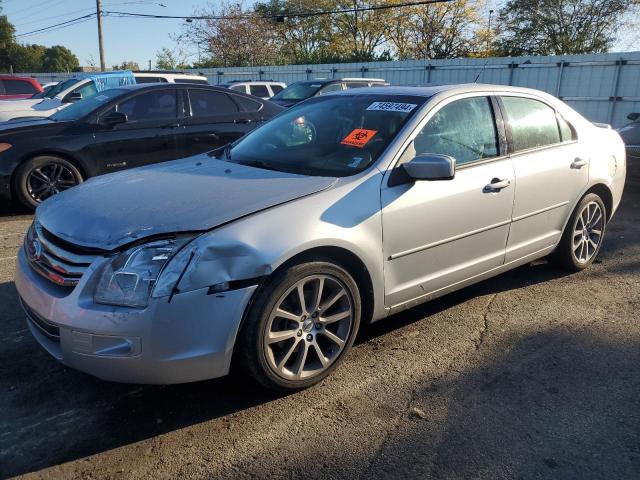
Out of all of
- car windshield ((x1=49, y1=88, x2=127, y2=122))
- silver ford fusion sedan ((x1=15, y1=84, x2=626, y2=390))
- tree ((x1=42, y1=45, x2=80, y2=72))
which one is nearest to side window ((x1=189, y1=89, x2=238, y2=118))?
car windshield ((x1=49, y1=88, x2=127, y2=122))

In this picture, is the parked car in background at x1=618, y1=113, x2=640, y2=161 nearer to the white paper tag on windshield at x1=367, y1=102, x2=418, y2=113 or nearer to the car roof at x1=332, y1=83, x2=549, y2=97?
the car roof at x1=332, y1=83, x2=549, y2=97

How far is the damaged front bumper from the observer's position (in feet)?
7.97

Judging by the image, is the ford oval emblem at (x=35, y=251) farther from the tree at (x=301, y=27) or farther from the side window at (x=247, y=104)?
the tree at (x=301, y=27)

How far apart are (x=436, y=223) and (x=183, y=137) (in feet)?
16.6

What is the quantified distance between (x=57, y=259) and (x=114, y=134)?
4800 mm

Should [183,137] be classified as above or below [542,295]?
above

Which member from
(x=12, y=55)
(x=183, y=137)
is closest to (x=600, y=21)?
(x=183, y=137)

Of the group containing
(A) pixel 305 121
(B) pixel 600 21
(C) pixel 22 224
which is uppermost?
(B) pixel 600 21

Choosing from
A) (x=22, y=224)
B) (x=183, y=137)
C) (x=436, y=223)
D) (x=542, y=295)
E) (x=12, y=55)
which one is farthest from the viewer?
(x=12, y=55)

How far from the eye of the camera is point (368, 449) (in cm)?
252

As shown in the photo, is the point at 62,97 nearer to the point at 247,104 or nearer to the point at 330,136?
the point at 247,104

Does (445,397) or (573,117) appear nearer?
(445,397)

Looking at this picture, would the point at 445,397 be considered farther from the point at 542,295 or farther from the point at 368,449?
the point at 542,295

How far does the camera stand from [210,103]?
7.88 m
